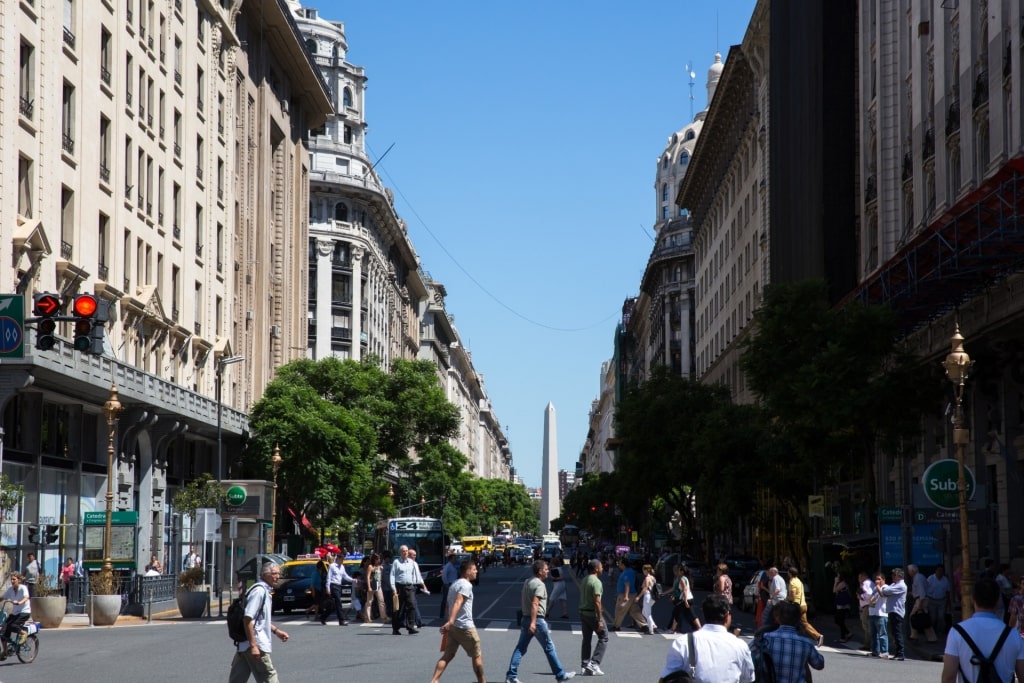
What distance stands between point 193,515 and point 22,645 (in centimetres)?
3193

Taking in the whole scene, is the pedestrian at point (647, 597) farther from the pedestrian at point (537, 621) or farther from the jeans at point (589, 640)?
the pedestrian at point (537, 621)

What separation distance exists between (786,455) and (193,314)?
27.5m

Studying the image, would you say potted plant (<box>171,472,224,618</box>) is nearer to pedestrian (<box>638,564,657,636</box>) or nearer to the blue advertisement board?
pedestrian (<box>638,564,657,636</box>)

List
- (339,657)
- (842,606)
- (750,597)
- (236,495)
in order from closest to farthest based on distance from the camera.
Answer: (339,657) < (842,606) < (750,597) < (236,495)

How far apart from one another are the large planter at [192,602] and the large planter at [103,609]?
2791 millimetres

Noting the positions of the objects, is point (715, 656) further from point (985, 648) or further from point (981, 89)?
point (981, 89)

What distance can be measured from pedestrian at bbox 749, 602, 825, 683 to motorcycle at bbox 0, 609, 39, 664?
18.0 metres

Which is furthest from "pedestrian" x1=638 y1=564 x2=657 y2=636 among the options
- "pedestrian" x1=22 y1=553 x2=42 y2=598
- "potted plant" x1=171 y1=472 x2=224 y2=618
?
"pedestrian" x1=22 y1=553 x2=42 y2=598

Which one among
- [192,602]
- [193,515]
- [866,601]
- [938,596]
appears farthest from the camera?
[193,515]

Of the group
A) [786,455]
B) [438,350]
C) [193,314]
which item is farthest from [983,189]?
[438,350]

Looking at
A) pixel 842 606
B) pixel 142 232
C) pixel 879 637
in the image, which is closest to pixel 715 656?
pixel 879 637

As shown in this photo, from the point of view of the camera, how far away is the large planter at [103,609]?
37.8 meters

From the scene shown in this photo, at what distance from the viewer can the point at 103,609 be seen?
3788 cm

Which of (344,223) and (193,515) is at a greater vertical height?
(344,223)
